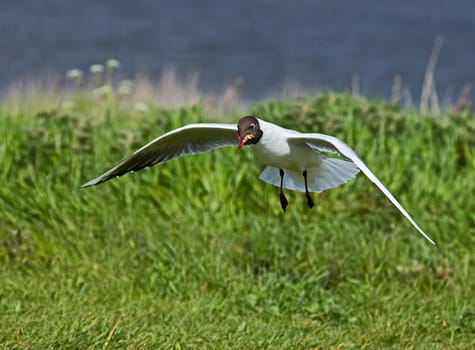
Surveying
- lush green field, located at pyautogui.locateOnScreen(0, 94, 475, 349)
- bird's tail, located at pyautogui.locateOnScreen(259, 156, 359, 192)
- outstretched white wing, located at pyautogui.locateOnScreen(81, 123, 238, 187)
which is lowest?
lush green field, located at pyautogui.locateOnScreen(0, 94, 475, 349)

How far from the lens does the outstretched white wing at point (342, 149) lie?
4.60 metres

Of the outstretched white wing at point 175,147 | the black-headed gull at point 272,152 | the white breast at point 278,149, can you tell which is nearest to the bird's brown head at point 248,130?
the black-headed gull at point 272,152

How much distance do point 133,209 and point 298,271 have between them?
127 centimetres

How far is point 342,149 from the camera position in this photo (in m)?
4.84

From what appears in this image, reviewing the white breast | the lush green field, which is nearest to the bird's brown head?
the white breast

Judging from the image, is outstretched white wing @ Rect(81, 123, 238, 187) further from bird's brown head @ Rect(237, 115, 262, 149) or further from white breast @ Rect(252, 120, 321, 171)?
bird's brown head @ Rect(237, 115, 262, 149)

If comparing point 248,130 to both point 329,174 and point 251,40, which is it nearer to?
point 329,174

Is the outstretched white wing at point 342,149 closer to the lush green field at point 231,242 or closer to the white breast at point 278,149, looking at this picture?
the white breast at point 278,149

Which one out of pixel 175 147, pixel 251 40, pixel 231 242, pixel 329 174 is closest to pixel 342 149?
pixel 329 174

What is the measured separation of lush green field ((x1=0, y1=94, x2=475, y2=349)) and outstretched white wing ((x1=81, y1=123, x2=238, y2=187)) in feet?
2.46

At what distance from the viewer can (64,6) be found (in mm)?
22141

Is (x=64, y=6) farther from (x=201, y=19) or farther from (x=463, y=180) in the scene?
(x=463, y=180)

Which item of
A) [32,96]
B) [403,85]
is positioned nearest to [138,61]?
[403,85]

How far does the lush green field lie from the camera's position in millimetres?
5898
